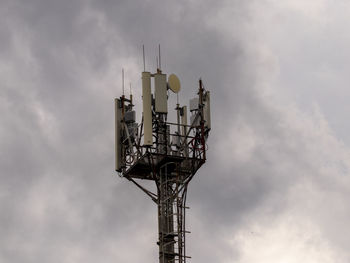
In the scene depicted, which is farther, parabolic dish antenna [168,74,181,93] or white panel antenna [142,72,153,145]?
parabolic dish antenna [168,74,181,93]

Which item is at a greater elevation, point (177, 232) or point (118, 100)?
point (118, 100)

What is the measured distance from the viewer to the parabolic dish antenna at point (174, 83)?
117m

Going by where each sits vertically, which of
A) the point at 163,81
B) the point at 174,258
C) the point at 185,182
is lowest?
the point at 174,258

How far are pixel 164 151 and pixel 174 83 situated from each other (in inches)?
243

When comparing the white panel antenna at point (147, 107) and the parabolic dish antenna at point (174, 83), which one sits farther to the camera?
the parabolic dish antenna at point (174, 83)

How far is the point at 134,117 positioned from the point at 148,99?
3.13 metres

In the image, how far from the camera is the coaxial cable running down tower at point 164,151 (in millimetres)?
112750

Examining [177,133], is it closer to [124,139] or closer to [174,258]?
[124,139]

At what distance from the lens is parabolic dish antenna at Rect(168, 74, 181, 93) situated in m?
117

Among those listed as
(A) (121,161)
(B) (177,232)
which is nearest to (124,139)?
(A) (121,161)

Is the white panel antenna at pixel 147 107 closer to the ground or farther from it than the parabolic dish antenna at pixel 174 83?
closer to the ground

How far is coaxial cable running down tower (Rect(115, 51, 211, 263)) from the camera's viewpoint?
113 meters

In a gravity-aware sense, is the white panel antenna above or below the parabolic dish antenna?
below

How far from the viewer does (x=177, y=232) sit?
369 ft
